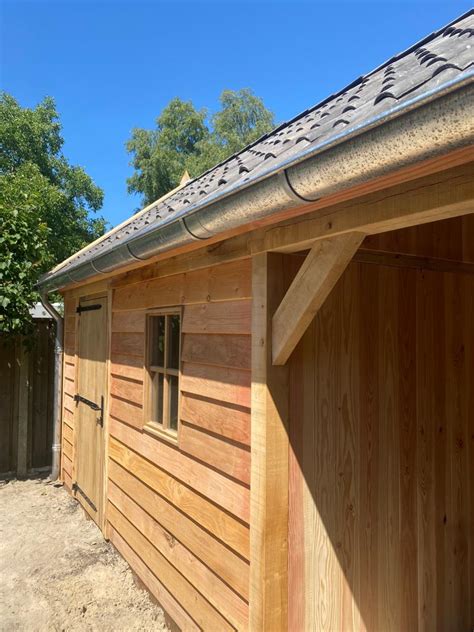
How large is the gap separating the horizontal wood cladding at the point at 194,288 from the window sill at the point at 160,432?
0.86 meters

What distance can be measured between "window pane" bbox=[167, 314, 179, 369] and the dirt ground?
5.39ft

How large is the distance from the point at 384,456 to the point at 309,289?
1.02 metres

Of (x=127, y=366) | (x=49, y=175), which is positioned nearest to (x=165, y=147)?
(x=49, y=175)

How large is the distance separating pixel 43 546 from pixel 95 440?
99 centimetres

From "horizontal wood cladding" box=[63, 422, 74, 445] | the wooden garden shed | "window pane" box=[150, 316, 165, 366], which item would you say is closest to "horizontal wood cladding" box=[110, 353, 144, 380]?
"window pane" box=[150, 316, 165, 366]

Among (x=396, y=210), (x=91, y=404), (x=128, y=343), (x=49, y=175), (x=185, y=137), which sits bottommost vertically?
(x=91, y=404)

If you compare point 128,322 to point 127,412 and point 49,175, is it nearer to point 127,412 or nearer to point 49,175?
point 127,412

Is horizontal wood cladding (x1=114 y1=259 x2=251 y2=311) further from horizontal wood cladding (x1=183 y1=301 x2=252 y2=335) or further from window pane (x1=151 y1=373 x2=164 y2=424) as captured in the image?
window pane (x1=151 y1=373 x2=164 y2=424)

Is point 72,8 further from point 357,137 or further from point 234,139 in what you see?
point 234,139

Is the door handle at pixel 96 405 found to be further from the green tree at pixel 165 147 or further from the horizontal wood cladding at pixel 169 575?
the green tree at pixel 165 147

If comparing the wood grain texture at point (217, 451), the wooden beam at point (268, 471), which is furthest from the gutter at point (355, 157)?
the wood grain texture at point (217, 451)

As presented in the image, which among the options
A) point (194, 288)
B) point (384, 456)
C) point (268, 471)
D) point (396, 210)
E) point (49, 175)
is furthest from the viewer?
point (49, 175)

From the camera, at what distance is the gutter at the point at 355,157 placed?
824mm

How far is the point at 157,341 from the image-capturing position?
3.33 m
